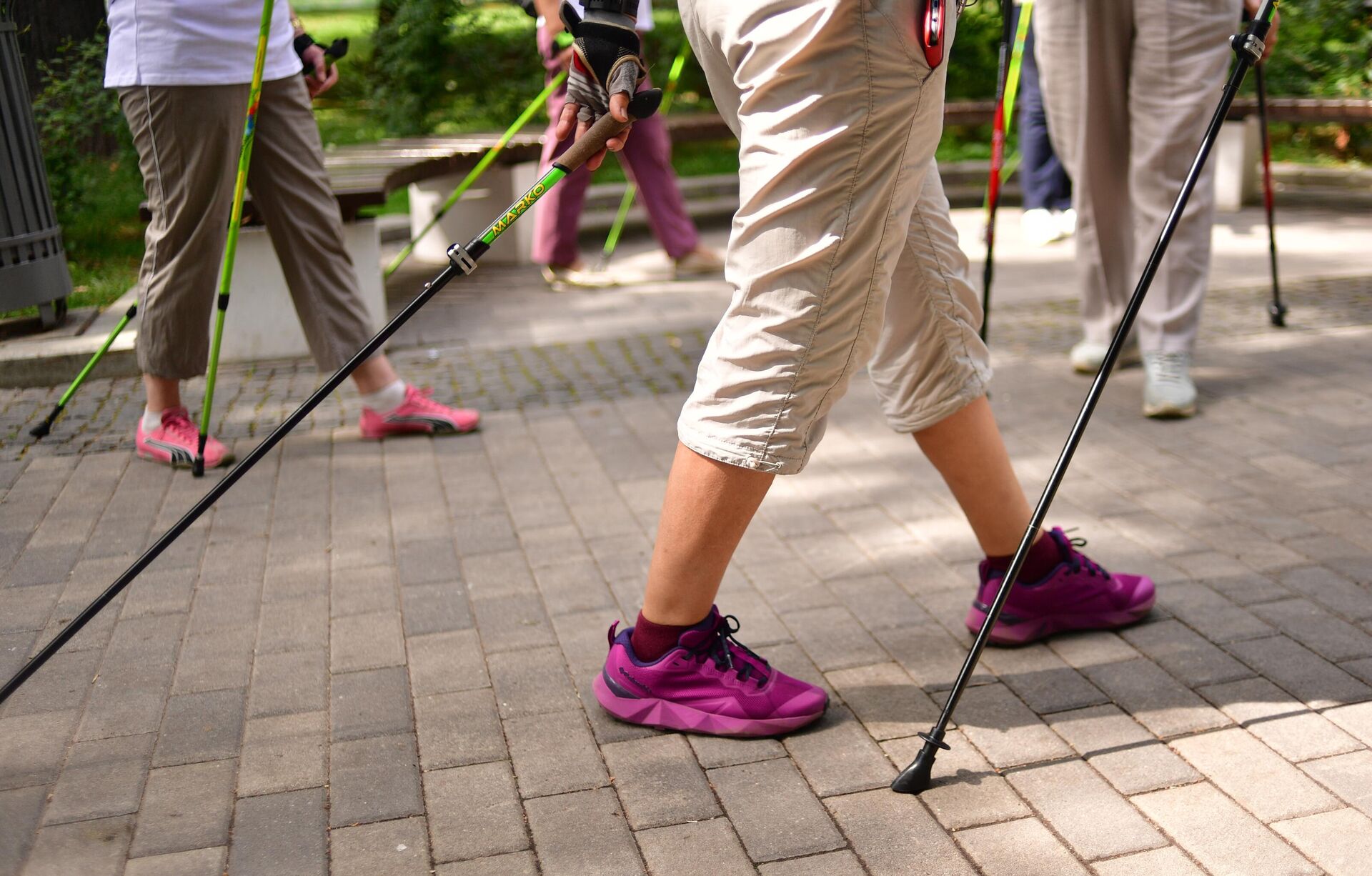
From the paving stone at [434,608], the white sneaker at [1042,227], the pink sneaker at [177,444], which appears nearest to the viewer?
the paving stone at [434,608]

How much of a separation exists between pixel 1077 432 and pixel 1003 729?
0.59 meters

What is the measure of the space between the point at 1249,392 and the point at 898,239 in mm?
2775

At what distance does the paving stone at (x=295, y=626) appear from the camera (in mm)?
2871

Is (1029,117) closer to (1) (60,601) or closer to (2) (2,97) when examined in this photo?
(2) (2,97)

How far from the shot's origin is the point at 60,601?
10.2 ft

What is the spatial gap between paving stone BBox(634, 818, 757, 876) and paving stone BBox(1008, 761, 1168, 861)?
0.52 meters

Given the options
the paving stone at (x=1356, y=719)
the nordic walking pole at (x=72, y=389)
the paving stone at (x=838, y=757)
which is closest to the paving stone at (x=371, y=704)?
the paving stone at (x=838, y=757)

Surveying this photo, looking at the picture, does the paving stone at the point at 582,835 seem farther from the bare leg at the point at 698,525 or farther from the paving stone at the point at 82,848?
the paving stone at the point at 82,848

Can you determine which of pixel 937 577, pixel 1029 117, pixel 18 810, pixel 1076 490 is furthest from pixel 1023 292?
pixel 18 810

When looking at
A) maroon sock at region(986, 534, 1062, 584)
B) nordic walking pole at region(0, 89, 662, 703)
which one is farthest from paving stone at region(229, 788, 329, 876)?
maroon sock at region(986, 534, 1062, 584)

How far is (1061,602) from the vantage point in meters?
2.78

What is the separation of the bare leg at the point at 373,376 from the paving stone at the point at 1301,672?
2702 mm

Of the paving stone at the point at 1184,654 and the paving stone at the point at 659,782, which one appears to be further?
the paving stone at the point at 1184,654

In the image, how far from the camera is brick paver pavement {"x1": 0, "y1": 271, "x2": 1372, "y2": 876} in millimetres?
2133
